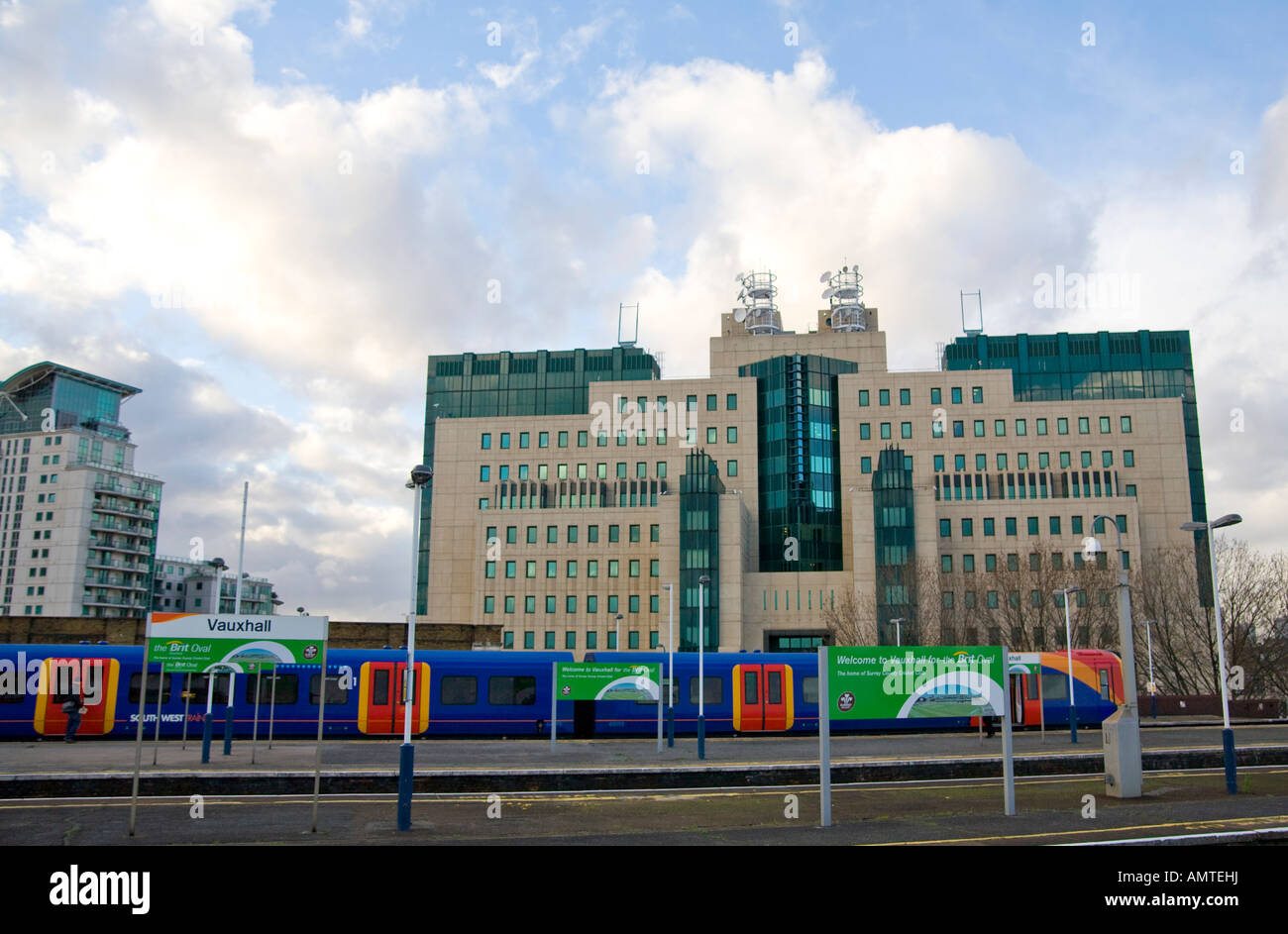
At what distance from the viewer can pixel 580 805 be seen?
18.9m

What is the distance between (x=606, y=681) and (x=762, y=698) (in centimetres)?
697

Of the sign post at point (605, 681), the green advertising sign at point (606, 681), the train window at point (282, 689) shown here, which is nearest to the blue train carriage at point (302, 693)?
the train window at point (282, 689)

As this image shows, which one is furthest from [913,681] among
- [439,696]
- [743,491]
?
[743,491]

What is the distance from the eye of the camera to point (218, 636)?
18.3m

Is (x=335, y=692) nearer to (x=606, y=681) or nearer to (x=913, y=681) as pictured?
(x=606, y=681)

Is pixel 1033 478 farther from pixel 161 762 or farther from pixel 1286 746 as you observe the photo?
pixel 161 762

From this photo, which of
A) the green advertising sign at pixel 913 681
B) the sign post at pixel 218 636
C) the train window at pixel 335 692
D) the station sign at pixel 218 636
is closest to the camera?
the green advertising sign at pixel 913 681

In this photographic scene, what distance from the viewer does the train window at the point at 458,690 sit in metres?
36.4

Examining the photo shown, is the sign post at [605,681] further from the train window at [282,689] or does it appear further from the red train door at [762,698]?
the train window at [282,689]

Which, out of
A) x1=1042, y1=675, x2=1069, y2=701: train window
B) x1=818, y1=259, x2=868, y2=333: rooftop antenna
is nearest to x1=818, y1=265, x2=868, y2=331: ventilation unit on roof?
x1=818, y1=259, x2=868, y2=333: rooftop antenna

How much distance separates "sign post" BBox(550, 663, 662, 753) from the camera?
33688mm

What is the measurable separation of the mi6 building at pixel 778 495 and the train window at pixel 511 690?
47299 millimetres
